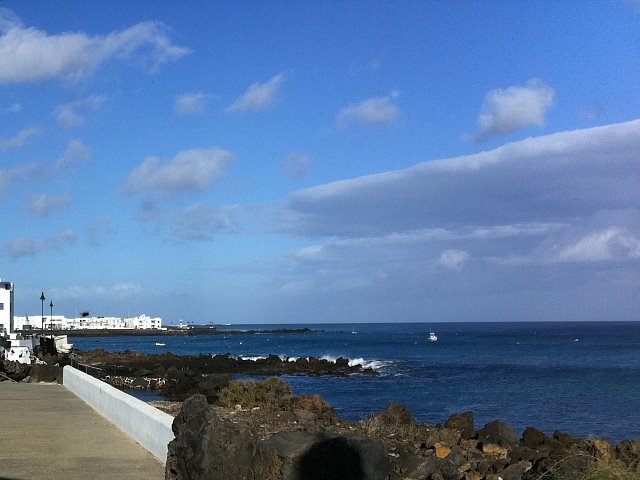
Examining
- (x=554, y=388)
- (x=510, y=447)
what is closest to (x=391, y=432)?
(x=510, y=447)

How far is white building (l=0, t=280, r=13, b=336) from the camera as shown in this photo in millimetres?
57441

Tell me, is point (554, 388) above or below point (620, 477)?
below

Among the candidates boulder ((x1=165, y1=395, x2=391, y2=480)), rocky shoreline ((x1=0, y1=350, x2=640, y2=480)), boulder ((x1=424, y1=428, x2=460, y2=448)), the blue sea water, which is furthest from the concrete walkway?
the blue sea water

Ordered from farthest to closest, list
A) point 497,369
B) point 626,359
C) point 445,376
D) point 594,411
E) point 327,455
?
point 626,359 < point 497,369 < point 445,376 < point 594,411 < point 327,455

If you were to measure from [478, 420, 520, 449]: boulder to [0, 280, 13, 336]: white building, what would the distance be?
147ft

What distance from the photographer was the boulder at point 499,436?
19.1 m

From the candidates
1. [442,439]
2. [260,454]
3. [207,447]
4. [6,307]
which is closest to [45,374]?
[442,439]

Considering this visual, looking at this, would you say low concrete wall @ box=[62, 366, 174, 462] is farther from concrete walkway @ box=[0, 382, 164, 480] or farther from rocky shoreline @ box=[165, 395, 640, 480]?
rocky shoreline @ box=[165, 395, 640, 480]

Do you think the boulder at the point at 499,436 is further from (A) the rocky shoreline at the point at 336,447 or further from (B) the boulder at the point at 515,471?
(B) the boulder at the point at 515,471

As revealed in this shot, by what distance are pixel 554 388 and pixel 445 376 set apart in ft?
35.4

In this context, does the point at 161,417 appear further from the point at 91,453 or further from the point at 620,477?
the point at 620,477

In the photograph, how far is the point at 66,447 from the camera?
35.8 ft

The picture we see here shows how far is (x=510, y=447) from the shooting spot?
18.5 meters

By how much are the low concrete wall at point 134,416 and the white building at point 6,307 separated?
4335cm
